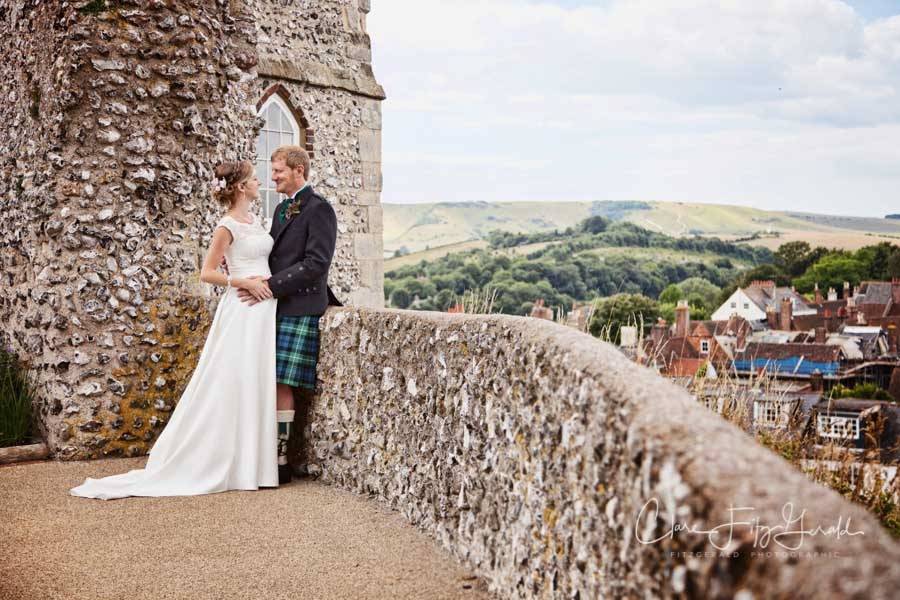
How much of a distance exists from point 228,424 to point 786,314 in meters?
27.9

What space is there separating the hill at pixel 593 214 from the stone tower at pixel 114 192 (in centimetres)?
6148

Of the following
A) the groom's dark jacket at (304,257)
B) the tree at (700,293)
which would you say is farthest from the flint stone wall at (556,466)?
the tree at (700,293)

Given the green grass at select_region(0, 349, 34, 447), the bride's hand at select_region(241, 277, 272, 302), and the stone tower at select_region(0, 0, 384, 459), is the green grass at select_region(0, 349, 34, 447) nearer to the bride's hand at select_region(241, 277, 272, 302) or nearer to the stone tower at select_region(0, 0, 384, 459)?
the stone tower at select_region(0, 0, 384, 459)

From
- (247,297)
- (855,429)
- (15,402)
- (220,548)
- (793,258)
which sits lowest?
(220,548)

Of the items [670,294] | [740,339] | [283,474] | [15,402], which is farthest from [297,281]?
[670,294]

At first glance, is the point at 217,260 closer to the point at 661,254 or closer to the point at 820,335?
the point at 820,335

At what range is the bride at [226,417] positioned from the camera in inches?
199

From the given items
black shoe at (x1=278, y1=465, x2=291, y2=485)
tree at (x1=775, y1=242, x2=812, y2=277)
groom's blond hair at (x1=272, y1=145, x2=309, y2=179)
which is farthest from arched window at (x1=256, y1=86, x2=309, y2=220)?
tree at (x1=775, y1=242, x2=812, y2=277)

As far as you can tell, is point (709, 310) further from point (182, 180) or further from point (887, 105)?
point (887, 105)

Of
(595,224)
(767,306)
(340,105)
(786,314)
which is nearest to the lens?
(340,105)

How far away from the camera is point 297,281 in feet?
16.9

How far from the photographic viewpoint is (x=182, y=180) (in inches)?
244

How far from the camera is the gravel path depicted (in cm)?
351

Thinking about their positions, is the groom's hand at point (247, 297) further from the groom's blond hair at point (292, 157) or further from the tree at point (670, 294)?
the tree at point (670, 294)
